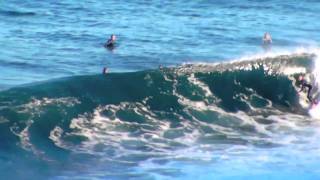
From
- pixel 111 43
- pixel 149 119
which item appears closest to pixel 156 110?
pixel 149 119

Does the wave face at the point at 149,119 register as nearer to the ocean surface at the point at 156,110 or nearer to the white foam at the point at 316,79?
the ocean surface at the point at 156,110

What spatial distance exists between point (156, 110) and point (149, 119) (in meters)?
0.71

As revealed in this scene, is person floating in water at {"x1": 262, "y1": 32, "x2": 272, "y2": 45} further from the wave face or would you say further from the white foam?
the wave face

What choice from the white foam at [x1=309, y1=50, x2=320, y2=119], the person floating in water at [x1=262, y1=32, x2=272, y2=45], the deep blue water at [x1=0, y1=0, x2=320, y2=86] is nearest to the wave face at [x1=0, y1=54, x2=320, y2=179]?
the white foam at [x1=309, y1=50, x2=320, y2=119]

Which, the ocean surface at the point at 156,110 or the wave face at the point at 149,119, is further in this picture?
the wave face at the point at 149,119

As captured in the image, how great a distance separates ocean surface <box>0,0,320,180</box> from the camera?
14.8 metres

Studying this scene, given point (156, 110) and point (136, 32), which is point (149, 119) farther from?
point (136, 32)

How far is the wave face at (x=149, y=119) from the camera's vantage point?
1505 cm

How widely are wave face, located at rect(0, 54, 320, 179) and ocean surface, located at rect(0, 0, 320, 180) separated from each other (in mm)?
29

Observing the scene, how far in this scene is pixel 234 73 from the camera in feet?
73.2

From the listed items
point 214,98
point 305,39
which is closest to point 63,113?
point 214,98

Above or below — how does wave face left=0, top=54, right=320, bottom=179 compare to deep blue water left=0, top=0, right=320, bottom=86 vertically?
below

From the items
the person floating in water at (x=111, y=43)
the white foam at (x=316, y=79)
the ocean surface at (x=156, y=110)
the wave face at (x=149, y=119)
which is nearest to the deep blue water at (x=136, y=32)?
the ocean surface at (x=156, y=110)

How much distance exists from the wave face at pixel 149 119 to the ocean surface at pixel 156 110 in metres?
0.03
